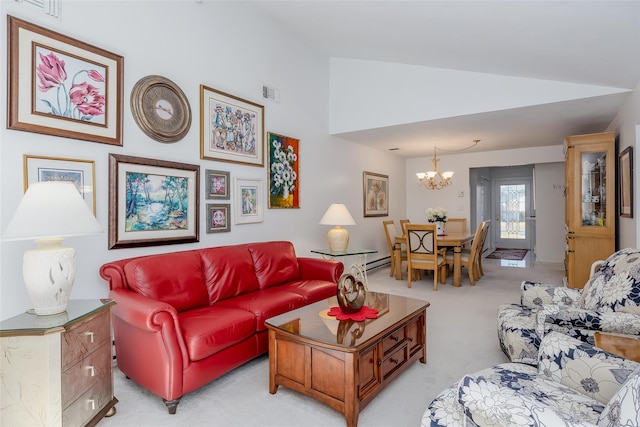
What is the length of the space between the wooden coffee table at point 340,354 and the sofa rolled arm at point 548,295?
105 cm

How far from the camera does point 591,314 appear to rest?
1806 millimetres

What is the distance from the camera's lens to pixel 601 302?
2.00 m

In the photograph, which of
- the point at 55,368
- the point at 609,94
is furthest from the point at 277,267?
the point at 609,94

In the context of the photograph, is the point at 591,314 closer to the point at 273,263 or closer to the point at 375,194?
the point at 273,263

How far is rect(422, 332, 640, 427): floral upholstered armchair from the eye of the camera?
3.08 ft

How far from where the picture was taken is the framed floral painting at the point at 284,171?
4230mm

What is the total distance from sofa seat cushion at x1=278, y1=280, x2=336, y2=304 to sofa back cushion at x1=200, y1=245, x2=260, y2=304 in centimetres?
36

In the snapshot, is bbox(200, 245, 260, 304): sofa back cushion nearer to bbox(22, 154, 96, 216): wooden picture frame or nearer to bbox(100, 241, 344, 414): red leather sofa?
bbox(100, 241, 344, 414): red leather sofa

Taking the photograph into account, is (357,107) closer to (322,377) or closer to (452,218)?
(452,218)

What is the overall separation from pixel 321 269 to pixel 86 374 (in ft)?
7.63

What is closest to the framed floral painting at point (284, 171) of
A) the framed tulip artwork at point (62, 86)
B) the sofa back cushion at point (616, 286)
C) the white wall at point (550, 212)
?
the framed tulip artwork at point (62, 86)

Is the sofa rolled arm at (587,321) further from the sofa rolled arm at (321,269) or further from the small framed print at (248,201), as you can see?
the small framed print at (248,201)

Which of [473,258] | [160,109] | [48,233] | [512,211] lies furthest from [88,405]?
[512,211]

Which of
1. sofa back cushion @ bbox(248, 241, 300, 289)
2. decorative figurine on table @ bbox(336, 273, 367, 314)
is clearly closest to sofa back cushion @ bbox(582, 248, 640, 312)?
decorative figurine on table @ bbox(336, 273, 367, 314)
